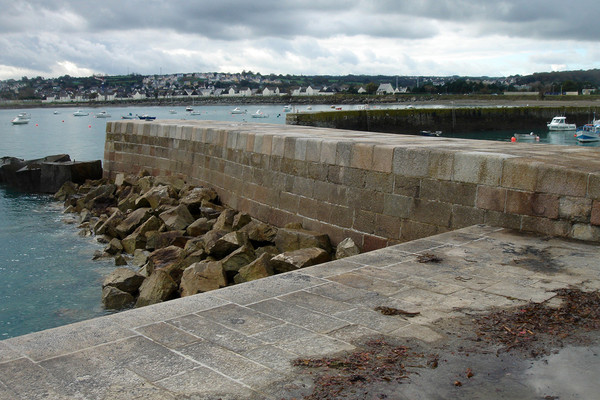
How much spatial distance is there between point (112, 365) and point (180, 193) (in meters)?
11.1

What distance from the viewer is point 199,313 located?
4.02 metres

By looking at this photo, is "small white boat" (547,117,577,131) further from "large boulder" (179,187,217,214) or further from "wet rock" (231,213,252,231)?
"wet rock" (231,213,252,231)

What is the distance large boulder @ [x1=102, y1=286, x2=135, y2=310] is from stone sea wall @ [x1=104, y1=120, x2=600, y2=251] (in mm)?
2841

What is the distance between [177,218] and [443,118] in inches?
1724

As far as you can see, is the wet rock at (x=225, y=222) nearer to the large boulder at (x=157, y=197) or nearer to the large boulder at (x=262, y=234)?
the large boulder at (x=262, y=234)

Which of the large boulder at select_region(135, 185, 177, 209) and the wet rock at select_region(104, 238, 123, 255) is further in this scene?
the large boulder at select_region(135, 185, 177, 209)

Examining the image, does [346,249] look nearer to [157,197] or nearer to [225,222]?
[225,222]

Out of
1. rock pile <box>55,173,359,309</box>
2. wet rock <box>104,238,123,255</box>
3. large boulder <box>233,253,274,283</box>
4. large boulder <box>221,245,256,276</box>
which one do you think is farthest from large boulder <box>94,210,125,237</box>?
large boulder <box>233,253,274,283</box>

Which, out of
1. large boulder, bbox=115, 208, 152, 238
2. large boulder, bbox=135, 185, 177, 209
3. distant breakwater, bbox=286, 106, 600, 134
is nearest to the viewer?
large boulder, bbox=115, 208, 152, 238

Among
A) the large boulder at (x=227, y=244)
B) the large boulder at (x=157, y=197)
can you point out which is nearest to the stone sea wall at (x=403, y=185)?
the large boulder at (x=227, y=244)

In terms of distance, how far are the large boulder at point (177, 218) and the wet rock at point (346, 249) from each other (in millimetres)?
4518

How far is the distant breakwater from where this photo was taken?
41634mm

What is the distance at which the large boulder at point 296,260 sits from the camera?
23.7ft

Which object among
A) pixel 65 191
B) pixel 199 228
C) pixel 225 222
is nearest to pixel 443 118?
pixel 65 191
